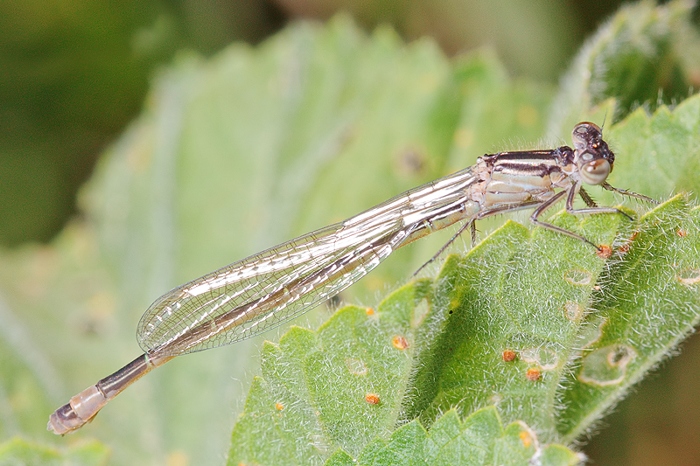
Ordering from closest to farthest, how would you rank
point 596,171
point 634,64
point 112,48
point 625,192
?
point 625,192, point 596,171, point 634,64, point 112,48

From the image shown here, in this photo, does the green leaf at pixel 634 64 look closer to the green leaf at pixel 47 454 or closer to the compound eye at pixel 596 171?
the compound eye at pixel 596 171

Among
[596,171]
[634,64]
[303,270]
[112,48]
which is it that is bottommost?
[596,171]

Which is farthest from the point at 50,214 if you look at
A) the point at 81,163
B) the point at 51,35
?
the point at 51,35

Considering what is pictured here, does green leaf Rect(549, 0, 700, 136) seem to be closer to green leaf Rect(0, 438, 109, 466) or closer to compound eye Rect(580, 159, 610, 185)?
compound eye Rect(580, 159, 610, 185)

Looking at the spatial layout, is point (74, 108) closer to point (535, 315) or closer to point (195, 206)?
point (195, 206)

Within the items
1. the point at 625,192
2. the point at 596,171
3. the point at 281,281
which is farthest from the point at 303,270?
the point at 625,192

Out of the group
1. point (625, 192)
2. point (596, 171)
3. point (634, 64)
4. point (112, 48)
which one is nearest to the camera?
point (625, 192)

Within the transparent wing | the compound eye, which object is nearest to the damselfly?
the transparent wing

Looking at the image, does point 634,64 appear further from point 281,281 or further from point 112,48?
point 112,48

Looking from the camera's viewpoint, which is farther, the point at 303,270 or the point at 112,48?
the point at 112,48
